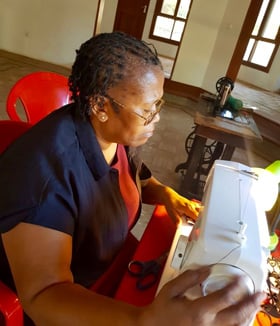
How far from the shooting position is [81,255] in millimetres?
827

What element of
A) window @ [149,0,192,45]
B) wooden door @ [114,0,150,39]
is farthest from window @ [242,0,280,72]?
wooden door @ [114,0,150,39]

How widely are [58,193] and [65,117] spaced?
0.72 feet

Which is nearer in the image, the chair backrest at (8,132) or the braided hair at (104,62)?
the braided hair at (104,62)

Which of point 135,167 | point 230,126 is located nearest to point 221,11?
point 230,126

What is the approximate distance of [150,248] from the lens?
947 millimetres

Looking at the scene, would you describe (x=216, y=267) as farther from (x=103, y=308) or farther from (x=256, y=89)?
(x=256, y=89)

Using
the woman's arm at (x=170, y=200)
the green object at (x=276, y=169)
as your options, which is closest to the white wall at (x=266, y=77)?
the woman's arm at (x=170, y=200)

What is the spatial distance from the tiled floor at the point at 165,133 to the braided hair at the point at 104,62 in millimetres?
1478

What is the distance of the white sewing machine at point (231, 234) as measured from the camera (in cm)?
56

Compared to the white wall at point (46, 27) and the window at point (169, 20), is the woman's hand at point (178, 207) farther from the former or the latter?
the window at point (169, 20)

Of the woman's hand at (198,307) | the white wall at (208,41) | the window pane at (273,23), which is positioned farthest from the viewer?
the window pane at (273,23)

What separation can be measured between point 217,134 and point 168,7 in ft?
19.1

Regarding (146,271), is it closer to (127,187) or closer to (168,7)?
(127,187)

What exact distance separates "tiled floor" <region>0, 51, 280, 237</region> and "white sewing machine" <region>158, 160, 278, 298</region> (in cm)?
139
